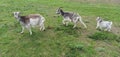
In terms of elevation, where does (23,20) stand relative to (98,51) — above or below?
above

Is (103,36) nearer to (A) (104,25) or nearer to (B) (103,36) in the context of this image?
(B) (103,36)

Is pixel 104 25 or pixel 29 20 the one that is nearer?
pixel 29 20

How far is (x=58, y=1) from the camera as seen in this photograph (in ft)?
89.5

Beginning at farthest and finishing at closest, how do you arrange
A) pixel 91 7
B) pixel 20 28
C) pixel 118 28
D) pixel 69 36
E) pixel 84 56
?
pixel 91 7 → pixel 118 28 → pixel 20 28 → pixel 69 36 → pixel 84 56

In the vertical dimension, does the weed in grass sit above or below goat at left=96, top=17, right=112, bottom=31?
below

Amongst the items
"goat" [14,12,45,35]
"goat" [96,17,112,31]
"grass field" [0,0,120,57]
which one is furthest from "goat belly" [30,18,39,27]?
"goat" [96,17,112,31]

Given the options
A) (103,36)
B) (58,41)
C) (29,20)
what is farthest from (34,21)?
(103,36)

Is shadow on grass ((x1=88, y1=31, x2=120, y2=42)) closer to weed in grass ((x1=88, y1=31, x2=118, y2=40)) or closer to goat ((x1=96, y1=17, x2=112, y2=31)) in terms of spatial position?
weed in grass ((x1=88, y1=31, x2=118, y2=40))

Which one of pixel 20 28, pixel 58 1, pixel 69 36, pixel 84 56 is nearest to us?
pixel 84 56

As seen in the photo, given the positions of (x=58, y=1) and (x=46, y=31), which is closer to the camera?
(x=46, y=31)

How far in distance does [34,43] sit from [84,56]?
264 centimetres

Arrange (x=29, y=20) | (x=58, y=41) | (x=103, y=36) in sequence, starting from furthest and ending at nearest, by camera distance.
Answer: (x=103, y=36) < (x=58, y=41) < (x=29, y=20)

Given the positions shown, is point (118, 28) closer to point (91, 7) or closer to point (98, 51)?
point (98, 51)

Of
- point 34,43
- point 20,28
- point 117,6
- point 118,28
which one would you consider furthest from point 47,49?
point 117,6
